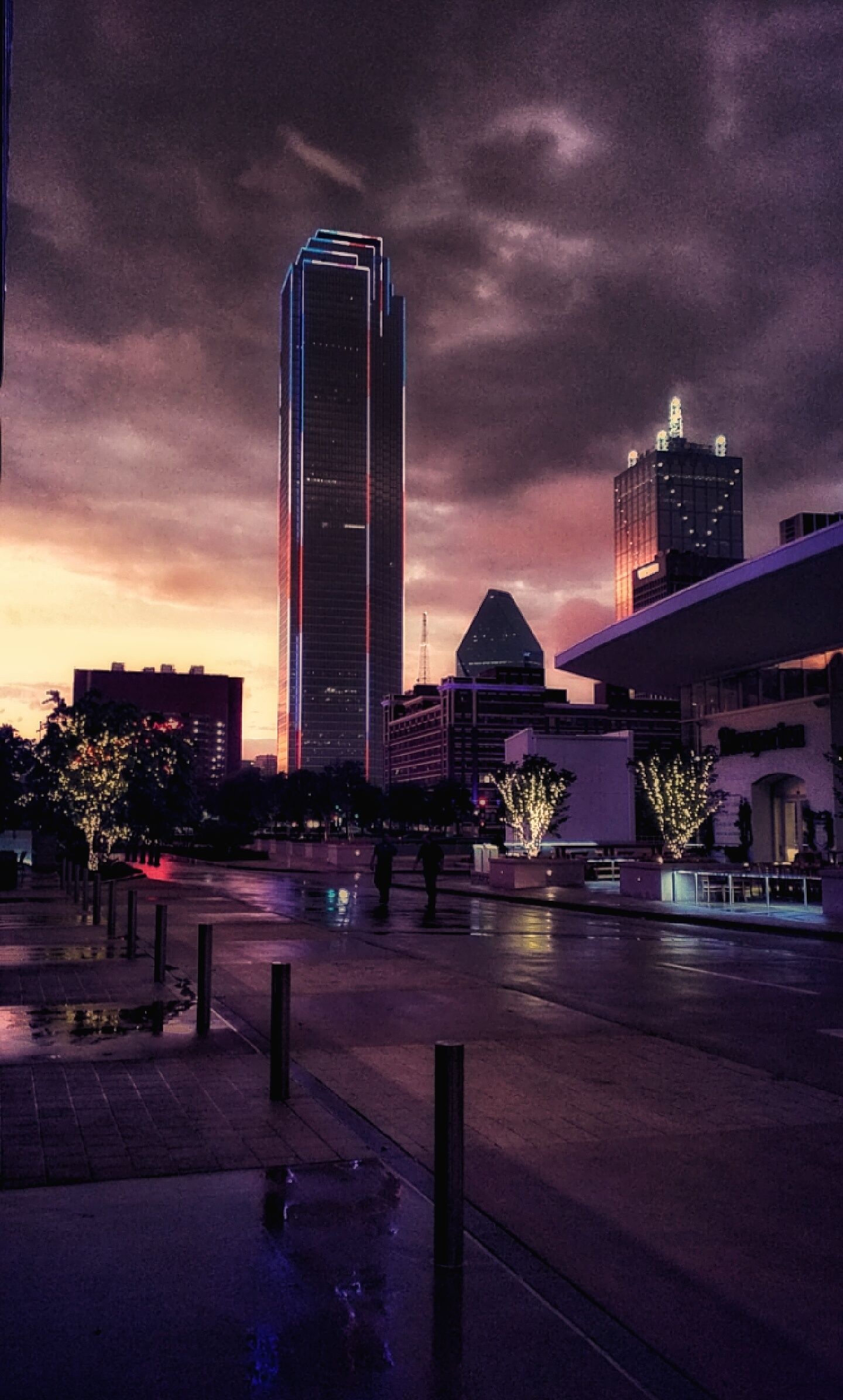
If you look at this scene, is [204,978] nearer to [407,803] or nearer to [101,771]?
[101,771]

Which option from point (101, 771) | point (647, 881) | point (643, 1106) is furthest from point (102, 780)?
point (643, 1106)

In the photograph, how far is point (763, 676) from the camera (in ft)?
145

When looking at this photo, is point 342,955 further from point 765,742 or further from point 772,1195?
point 765,742

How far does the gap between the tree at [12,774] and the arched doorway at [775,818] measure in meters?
39.2

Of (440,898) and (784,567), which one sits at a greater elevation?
(784,567)

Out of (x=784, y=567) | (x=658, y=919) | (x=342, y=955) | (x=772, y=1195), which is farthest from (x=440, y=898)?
(x=772, y=1195)

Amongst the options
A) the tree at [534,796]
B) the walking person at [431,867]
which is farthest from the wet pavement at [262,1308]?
the tree at [534,796]

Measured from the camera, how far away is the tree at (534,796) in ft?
121

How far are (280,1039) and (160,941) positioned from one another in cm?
586

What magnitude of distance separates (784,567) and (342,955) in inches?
803

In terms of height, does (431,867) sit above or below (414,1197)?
above

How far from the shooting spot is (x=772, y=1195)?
18.6 feet

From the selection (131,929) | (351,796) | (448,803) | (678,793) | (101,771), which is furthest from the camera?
(448,803)

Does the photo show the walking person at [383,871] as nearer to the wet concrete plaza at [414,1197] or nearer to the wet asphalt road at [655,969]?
the wet asphalt road at [655,969]
